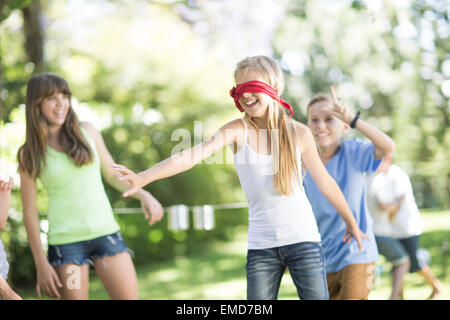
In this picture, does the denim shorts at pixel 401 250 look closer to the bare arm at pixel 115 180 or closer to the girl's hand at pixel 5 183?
the bare arm at pixel 115 180

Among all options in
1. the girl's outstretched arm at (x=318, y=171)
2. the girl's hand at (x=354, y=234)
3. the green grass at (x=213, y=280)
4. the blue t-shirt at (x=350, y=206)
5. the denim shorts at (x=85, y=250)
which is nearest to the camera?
the girl's outstretched arm at (x=318, y=171)

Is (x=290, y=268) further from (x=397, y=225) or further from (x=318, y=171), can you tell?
(x=397, y=225)

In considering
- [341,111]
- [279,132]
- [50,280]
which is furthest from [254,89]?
[50,280]

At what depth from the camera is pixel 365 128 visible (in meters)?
3.55

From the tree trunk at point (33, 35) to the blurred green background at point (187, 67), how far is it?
17 millimetres

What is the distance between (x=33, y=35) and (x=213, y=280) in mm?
5152

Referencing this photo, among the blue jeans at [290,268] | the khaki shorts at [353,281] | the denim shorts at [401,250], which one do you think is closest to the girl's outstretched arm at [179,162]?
the blue jeans at [290,268]

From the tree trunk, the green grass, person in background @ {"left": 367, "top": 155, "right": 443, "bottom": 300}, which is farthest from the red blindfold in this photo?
the tree trunk

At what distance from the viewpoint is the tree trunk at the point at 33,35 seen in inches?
356

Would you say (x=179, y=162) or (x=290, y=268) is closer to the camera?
(x=179, y=162)

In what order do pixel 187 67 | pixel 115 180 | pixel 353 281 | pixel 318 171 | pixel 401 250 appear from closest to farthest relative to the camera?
1. pixel 318 171
2. pixel 353 281
3. pixel 115 180
4. pixel 401 250
5. pixel 187 67

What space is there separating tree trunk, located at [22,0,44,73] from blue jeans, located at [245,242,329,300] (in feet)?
23.8

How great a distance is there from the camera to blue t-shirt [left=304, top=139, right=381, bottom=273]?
12.1ft
